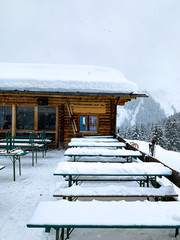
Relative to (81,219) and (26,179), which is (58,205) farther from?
(26,179)

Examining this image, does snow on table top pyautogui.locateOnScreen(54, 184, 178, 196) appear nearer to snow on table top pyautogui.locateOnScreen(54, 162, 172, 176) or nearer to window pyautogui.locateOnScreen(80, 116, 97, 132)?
snow on table top pyautogui.locateOnScreen(54, 162, 172, 176)

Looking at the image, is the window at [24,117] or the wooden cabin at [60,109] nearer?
the wooden cabin at [60,109]

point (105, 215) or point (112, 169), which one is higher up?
point (112, 169)

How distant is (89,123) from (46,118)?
9.17ft

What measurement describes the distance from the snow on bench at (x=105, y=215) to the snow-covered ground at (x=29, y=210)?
2.73 feet

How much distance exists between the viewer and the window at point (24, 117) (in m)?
11.5

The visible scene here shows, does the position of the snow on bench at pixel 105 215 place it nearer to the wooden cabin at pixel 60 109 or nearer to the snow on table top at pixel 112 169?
the snow on table top at pixel 112 169

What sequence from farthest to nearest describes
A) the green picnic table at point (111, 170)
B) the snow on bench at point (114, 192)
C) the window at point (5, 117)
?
the window at point (5, 117), the green picnic table at point (111, 170), the snow on bench at point (114, 192)

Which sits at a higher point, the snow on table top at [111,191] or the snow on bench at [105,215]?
the snow on bench at [105,215]

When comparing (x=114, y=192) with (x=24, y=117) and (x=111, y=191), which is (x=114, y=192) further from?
(x=24, y=117)

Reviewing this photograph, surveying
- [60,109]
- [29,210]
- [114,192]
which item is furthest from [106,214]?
[60,109]

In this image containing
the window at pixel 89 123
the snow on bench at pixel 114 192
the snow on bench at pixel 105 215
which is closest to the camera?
the snow on bench at pixel 105 215

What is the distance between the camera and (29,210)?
3.69m

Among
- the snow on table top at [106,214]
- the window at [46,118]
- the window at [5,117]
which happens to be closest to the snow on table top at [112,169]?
the snow on table top at [106,214]
